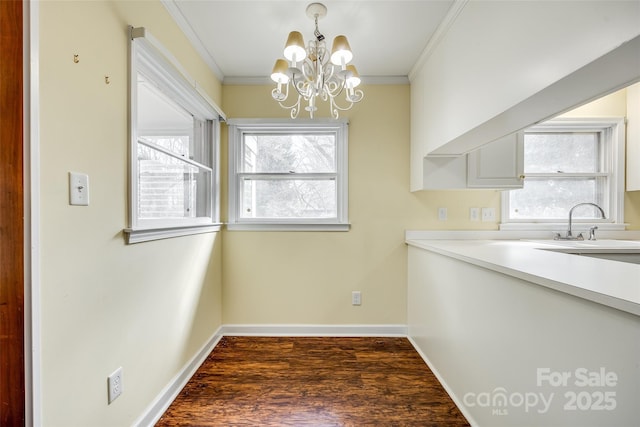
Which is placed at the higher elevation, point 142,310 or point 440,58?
point 440,58

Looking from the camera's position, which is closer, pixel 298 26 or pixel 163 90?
pixel 163 90

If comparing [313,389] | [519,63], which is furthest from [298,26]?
[313,389]

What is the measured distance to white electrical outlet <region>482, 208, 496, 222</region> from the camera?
2418 millimetres

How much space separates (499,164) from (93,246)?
2630mm

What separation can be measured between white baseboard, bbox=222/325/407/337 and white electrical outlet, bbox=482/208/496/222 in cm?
125

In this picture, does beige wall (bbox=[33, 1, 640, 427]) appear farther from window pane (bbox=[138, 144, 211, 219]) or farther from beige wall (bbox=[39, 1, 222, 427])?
window pane (bbox=[138, 144, 211, 219])

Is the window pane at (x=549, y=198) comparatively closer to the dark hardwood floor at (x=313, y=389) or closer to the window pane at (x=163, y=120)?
the dark hardwood floor at (x=313, y=389)

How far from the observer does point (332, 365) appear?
2.01 meters

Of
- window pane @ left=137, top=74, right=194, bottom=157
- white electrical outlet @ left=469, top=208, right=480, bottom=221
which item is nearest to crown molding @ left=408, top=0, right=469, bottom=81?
white electrical outlet @ left=469, top=208, right=480, bottom=221

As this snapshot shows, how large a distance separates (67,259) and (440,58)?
2321 mm

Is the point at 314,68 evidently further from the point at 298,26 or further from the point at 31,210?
the point at 31,210

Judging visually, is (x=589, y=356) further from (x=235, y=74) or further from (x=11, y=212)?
(x=235, y=74)

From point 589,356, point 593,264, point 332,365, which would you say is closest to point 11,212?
point 589,356

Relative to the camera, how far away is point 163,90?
1.66m
